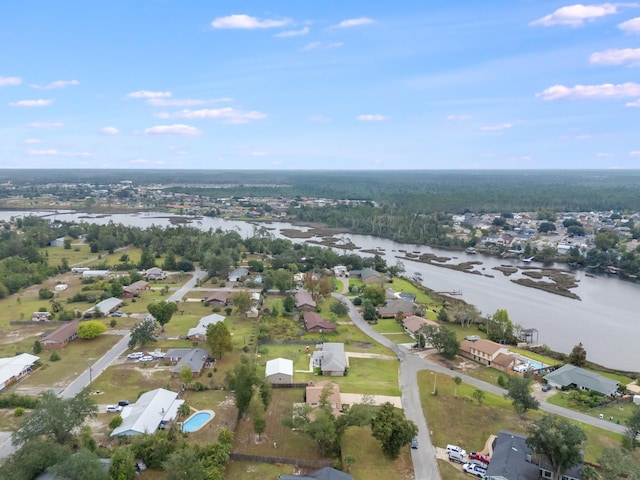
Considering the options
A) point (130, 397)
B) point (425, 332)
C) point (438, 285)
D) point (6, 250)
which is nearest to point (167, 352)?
point (130, 397)

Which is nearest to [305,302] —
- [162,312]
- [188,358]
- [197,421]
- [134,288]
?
[162,312]

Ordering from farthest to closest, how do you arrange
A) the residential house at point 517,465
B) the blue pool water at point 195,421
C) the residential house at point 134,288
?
the residential house at point 134,288
the blue pool water at point 195,421
the residential house at point 517,465

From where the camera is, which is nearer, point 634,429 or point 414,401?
point 634,429

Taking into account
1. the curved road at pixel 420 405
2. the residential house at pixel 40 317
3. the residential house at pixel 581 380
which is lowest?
the curved road at pixel 420 405

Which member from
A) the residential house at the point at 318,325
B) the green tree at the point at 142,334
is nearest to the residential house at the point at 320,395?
the residential house at the point at 318,325

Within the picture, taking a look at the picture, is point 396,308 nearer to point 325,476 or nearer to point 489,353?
point 489,353

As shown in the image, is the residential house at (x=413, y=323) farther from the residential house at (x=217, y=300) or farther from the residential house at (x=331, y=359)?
the residential house at (x=217, y=300)

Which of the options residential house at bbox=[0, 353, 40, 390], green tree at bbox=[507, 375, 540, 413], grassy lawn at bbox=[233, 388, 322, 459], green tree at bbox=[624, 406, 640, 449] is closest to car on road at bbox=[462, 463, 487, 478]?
green tree at bbox=[507, 375, 540, 413]

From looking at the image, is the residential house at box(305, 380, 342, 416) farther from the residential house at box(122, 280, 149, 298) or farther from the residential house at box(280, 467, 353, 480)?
the residential house at box(122, 280, 149, 298)
